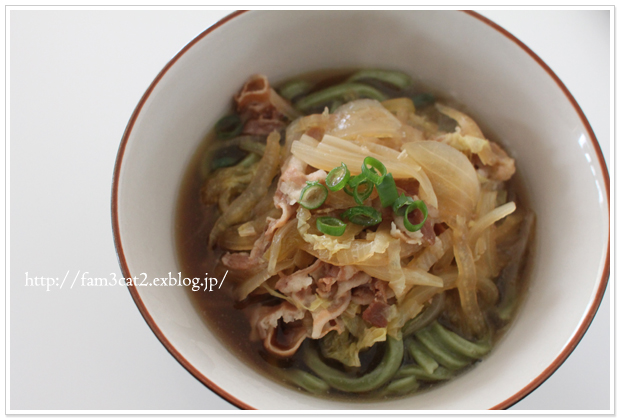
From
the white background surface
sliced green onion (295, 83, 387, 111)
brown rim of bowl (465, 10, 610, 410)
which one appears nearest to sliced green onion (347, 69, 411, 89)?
sliced green onion (295, 83, 387, 111)

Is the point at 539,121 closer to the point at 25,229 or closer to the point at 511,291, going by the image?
the point at 511,291

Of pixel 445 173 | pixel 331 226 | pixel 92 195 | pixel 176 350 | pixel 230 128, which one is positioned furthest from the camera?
pixel 92 195

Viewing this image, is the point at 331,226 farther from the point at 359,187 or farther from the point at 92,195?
the point at 92,195

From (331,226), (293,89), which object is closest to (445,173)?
(331,226)

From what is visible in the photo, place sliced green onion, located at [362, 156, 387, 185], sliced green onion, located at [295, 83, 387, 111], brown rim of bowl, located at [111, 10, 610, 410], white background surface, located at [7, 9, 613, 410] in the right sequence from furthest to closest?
sliced green onion, located at [295, 83, 387, 111] → white background surface, located at [7, 9, 613, 410] → sliced green onion, located at [362, 156, 387, 185] → brown rim of bowl, located at [111, 10, 610, 410]

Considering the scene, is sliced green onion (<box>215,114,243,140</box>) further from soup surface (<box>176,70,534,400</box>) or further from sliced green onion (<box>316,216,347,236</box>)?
sliced green onion (<box>316,216,347,236</box>)

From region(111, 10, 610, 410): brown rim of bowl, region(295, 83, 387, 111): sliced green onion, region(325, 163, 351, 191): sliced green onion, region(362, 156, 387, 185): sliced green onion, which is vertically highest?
region(295, 83, 387, 111): sliced green onion

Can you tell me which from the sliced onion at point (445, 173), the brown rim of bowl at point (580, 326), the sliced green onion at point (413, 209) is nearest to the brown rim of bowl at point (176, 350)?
the brown rim of bowl at point (580, 326)
